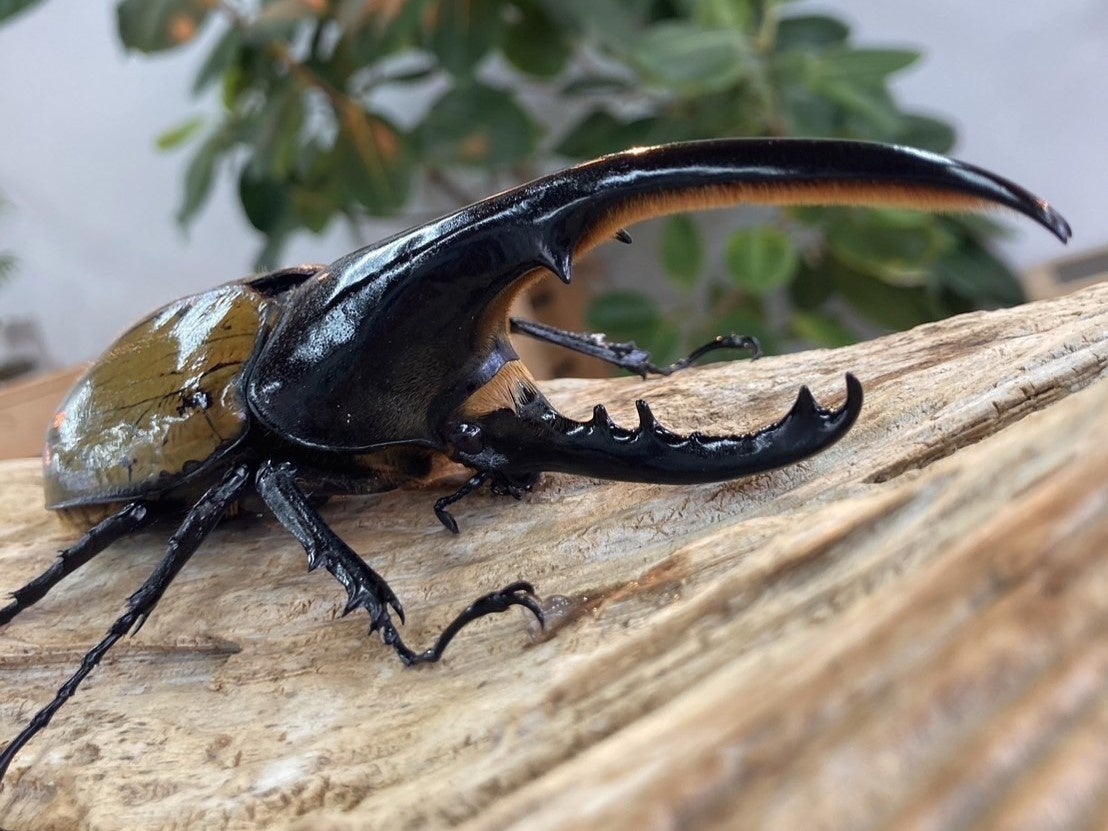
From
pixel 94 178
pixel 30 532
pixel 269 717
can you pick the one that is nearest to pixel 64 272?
pixel 94 178

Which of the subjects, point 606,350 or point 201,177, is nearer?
point 606,350

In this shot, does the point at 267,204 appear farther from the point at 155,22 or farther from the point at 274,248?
the point at 155,22

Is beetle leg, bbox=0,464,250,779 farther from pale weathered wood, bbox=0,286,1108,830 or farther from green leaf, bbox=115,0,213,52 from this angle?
green leaf, bbox=115,0,213,52

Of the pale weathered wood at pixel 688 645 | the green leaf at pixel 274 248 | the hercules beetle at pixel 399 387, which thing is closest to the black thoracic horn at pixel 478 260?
the hercules beetle at pixel 399 387

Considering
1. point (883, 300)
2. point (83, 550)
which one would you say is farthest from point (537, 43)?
point (83, 550)

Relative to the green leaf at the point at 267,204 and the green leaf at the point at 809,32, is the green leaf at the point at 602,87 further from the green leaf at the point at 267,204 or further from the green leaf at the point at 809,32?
the green leaf at the point at 267,204

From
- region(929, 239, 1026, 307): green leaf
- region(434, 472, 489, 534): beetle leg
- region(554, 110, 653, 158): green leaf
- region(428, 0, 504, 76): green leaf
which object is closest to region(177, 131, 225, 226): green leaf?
region(428, 0, 504, 76): green leaf

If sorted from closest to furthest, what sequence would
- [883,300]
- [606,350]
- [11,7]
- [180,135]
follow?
[606,350]
[11,7]
[883,300]
[180,135]
